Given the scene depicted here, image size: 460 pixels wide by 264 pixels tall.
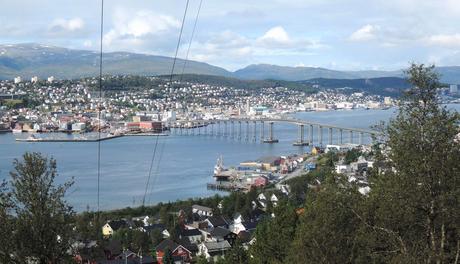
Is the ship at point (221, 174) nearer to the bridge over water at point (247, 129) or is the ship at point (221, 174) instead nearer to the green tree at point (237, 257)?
the green tree at point (237, 257)

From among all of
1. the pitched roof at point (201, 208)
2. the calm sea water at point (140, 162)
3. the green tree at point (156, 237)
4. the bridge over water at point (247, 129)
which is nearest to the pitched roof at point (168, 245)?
the green tree at point (156, 237)

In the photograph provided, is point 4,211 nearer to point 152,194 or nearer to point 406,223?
point 406,223

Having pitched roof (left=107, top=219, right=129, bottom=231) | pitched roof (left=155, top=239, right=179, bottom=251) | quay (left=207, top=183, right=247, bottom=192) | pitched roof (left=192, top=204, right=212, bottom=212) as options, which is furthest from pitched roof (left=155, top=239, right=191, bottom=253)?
quay (left=207, top=183, right=247, bottom=192)

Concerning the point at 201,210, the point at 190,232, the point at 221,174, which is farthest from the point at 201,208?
the point at 221,174

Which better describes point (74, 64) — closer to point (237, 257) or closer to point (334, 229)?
point (237, 257)

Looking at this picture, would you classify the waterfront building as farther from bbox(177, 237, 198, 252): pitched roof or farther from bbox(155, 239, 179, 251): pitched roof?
bbox(155, 239, 179, 251): pitched roof

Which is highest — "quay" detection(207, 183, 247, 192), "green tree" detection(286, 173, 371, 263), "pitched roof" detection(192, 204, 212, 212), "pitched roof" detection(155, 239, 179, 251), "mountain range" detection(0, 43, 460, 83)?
"mountain range" detection(0, 43, 460, 83)
